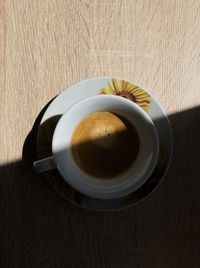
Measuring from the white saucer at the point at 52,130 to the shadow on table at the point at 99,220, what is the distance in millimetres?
18

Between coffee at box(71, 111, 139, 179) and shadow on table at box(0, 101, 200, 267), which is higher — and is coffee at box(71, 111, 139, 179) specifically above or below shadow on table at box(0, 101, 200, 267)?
above

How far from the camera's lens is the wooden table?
932mm

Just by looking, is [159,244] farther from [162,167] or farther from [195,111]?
[195,111]

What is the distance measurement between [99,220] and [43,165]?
0.47ft

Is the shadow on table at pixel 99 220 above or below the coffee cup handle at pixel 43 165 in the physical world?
below

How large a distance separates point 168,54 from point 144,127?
15 centimetres

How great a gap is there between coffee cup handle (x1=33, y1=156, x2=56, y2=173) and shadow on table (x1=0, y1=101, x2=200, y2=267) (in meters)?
0.05

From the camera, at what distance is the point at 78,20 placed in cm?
95

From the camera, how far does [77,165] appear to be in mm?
927

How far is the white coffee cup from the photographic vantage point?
2.93 feet

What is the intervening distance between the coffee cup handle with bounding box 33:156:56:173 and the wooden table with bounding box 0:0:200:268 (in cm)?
5

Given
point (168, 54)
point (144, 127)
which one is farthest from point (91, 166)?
point (168, 54)

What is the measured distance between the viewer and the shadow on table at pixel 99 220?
0.93 meters

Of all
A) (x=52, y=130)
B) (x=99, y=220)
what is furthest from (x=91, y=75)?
(x=99, y=220)
